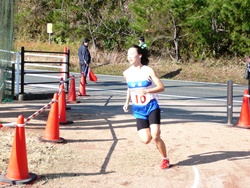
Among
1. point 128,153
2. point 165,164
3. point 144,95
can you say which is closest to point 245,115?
point 128,153

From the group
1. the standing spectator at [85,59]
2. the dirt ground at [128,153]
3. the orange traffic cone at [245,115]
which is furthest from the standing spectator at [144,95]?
the standing spectator at [85,59]

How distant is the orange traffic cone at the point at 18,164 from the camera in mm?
6930

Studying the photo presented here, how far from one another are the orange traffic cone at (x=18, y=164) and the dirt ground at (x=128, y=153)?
194mm

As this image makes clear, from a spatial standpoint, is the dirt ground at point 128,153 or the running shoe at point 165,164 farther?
the running shoe at point 165,164

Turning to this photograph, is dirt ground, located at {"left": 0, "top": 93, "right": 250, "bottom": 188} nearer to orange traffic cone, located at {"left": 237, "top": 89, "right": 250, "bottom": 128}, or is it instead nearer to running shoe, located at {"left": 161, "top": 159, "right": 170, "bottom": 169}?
running shoe, located at {"left": 161, "top": 159, "right": 170, "bottom": 169}

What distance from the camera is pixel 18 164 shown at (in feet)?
22.8

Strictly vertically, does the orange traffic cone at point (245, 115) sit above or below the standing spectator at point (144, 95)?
below

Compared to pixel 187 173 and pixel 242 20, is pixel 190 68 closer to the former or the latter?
pixel 242 20

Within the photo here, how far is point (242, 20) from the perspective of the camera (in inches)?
1112

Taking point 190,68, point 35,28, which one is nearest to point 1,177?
point 190,68

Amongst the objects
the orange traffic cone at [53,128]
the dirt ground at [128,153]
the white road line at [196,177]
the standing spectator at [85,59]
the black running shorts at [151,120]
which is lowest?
the white road line at [196,177]

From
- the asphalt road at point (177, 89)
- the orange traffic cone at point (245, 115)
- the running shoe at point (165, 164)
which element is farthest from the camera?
the asphalt road at point (177, 89)

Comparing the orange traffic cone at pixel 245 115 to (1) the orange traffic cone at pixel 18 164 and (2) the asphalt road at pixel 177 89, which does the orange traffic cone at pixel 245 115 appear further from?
(1) the orange traffic cone at pixel 18 164

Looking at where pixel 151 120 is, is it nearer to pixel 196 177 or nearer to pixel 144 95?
pixel 144 95
